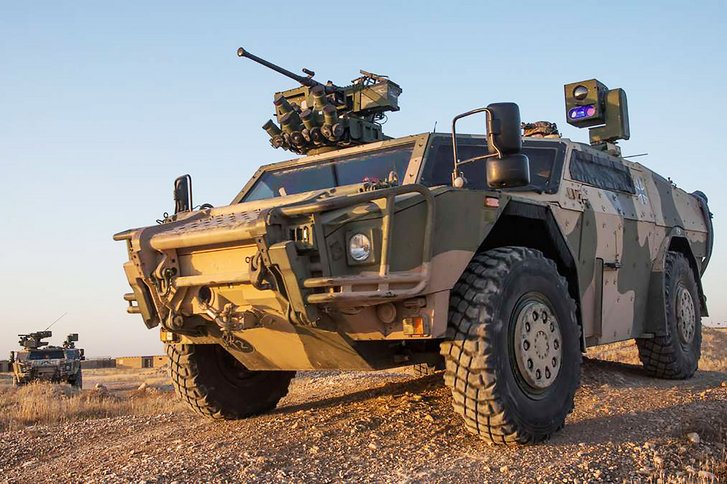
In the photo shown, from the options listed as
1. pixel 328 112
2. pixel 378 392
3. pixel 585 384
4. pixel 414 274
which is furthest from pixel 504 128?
pixel 328 112

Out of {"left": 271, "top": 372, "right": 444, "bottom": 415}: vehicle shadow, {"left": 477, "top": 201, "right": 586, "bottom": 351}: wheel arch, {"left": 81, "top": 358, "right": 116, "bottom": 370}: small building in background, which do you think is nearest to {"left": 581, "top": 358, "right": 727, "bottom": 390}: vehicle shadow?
{"left": 271, "top": 372, "right": 444, "bottom": 415}: vehicle shadow

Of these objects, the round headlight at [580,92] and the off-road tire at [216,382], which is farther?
the round headlight at [580,92]

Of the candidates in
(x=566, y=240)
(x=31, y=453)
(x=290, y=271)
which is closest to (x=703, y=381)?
(x=566, y=240)

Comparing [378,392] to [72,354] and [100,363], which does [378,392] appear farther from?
[100,363]

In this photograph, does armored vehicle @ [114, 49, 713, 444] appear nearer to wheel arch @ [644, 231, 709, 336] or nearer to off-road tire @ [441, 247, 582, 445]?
off-road tire @ [441, 247, 582, 445]

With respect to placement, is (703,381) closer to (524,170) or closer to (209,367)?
(524,170)

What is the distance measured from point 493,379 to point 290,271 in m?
1.29

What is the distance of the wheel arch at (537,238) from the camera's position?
5043 millimetres

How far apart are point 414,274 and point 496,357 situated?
26.7 inches

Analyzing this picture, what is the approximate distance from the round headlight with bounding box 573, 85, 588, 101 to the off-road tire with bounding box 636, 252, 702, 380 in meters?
1.92

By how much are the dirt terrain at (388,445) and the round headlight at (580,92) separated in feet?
10.3

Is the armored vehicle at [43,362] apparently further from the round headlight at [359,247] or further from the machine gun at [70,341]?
the round headlight at [359,247]

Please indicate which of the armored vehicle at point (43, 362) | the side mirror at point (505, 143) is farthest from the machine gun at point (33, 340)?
the side mirror at point (505, 143)

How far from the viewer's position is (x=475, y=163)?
549 cm
